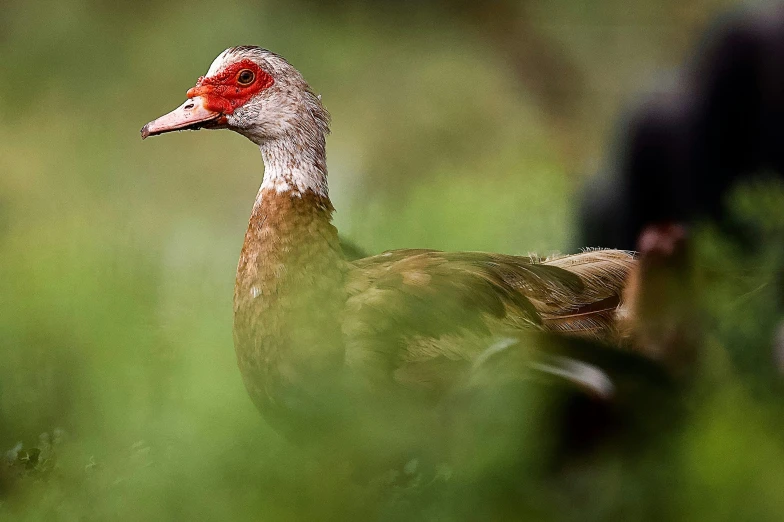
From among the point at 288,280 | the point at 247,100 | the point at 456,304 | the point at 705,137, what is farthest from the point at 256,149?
the point at 705,137

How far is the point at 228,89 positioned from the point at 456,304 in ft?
1.28

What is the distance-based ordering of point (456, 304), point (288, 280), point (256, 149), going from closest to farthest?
point (456, 304), point (288, 280), point (256, 149)

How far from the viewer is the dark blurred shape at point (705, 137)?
3.29ft

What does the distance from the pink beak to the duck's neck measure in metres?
0.09

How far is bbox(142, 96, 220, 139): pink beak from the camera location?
3.12 feet

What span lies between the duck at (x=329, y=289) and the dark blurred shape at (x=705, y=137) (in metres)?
0.08

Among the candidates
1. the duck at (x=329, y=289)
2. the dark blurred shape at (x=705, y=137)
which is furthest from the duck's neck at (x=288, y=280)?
the dark blurred shape at (x=705, y=137)

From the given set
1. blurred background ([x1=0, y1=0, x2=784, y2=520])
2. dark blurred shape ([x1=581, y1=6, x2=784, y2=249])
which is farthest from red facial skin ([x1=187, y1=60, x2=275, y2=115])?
dark blurred shape ([x1=581, y1=6, x2=784, y2=249])

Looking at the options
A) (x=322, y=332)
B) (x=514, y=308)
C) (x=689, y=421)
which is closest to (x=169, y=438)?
(x=689, y=421)

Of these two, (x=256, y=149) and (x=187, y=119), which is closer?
(x=187, y=119)

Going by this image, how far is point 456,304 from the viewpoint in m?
0.83

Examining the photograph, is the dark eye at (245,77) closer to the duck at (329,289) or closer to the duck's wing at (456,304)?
the duck at (329,289)

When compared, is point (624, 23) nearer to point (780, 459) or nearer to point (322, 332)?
point (322, 332)

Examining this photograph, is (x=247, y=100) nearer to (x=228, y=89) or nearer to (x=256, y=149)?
(x=228, y=89)
